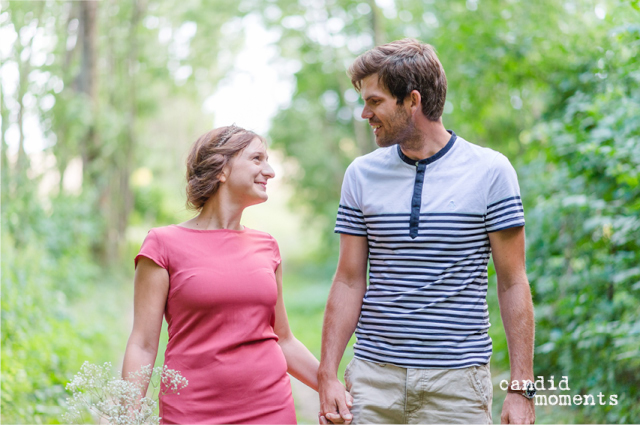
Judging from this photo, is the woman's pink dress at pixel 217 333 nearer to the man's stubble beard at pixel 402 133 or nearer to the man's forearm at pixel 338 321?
the man's forearm at pixel 338 321

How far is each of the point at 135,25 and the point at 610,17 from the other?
54.2 feet

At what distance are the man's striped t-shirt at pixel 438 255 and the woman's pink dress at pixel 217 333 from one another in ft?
1.54

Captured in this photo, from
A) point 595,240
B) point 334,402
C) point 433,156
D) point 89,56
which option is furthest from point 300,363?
point 89,56

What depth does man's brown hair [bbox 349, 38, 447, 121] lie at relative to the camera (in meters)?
2.59

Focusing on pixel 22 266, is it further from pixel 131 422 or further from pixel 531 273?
pixel 131 422

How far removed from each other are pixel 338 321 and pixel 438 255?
51 centimetres

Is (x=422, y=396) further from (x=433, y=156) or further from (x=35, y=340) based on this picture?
(x=35, y=340)

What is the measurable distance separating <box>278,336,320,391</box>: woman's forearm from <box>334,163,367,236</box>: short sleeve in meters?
0.55

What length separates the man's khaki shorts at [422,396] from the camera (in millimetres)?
2535

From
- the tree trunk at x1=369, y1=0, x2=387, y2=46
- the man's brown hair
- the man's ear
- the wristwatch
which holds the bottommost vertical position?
the wristwatch

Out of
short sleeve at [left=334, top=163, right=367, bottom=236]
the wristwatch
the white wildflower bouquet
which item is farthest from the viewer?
short sleeve at [left=334, top=163, right=367, bottom=236]

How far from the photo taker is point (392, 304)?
2.59 meters

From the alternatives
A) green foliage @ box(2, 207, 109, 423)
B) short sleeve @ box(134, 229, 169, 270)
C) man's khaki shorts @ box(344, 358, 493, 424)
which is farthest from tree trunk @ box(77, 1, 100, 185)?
man's khaki shorts @ box(344, 358, 493, 424)

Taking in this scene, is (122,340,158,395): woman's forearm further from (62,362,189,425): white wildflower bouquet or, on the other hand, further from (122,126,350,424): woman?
(62,362,189,425): white wildflower bouquet
